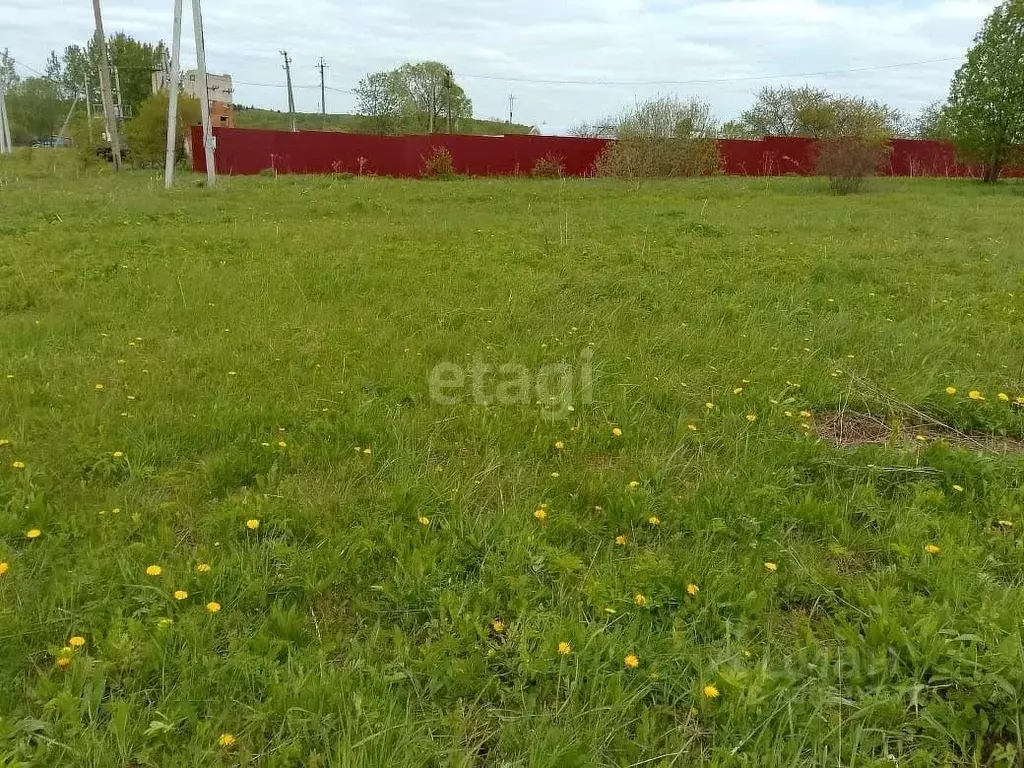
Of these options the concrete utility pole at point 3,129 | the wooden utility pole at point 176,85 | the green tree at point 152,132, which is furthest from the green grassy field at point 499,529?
the concrete utility pole at point 3,129

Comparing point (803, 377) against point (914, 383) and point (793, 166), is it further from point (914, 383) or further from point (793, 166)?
point (793, 166)

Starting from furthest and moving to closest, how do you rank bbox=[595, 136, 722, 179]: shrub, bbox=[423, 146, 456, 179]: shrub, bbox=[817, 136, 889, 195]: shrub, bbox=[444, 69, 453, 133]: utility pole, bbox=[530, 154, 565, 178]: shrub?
bbox=[444, 69, 453, 133]: utility pole → bbox=[530, 154, 565, 178]: shrub → bbox=[423, 146, 456, 179]: shrub → bbox=[595, 136, 722, 179]: shrub → bbox=[817, 136, 889, 195]: shrub

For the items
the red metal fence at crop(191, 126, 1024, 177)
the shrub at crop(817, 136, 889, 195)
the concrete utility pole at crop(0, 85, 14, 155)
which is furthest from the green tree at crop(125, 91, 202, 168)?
the shrub at crop(817, 136, 889, 195)

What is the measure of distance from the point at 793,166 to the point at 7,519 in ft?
90.9

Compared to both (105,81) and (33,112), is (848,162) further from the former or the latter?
(33,112)

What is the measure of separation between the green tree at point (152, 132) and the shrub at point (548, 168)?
1247cm

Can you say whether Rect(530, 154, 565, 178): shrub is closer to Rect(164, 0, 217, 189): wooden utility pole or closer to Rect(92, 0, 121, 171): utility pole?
Rect(164, 0, 217, 189): wooden utility pole

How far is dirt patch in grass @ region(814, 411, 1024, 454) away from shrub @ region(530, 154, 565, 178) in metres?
21.0

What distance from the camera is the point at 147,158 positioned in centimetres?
2428

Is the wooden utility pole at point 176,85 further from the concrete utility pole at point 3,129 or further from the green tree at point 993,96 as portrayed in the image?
the concrete utility pole at point 3,129

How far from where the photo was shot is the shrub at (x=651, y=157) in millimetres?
18641

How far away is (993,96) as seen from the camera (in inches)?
814

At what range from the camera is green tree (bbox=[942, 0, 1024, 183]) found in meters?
20.3

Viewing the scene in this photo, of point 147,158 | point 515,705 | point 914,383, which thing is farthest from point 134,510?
point 147,158
